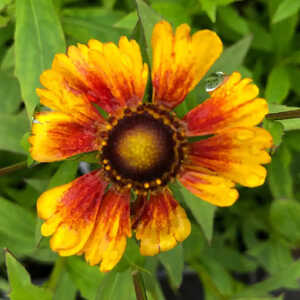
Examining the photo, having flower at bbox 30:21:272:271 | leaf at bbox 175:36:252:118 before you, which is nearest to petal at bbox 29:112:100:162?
flower at bbox 30:21:272:271

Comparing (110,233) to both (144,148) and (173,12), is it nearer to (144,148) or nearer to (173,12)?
(144,148)

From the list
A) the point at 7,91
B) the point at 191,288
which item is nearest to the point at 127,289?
the point at 7,91

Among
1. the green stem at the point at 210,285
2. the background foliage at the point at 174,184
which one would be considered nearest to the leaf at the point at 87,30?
the background foliage at the point at 174,184

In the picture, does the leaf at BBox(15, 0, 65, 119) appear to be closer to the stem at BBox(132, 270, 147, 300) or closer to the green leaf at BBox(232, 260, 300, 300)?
the stem at BBox(132, 270, 147, 300)

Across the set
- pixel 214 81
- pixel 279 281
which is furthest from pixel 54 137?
pixel 279 281

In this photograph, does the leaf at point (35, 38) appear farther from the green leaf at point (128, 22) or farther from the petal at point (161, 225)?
the petal at point (161, 225)

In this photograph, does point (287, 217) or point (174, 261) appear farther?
point (287, 217)
